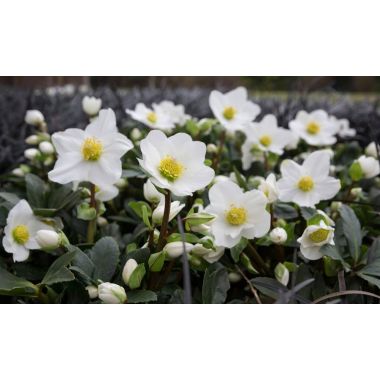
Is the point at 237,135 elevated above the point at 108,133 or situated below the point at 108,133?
below

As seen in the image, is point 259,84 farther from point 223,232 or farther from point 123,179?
point 223,232

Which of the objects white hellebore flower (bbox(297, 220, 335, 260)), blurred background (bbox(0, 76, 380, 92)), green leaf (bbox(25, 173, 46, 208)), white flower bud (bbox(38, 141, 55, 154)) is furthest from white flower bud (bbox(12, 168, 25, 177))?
blurred background (bbox(0, 76, 380, 92))

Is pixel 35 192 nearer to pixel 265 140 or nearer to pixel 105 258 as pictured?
pixel 105 258

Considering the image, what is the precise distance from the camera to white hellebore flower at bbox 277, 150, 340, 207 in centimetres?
81

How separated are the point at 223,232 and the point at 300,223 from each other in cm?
26

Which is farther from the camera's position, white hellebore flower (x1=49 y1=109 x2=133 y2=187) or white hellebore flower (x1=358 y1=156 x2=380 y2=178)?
white hellebore flower (x1=358 y1=156 x2=380 y2=178)

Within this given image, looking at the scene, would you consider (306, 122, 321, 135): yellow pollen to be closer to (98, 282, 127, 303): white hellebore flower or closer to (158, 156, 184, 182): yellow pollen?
(158, 156, 184, 182): yellow pollen

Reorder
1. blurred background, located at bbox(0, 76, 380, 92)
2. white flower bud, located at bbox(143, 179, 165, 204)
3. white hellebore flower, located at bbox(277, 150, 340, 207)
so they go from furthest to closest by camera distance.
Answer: blurred background, located at bbox(0, 76, 380, 92) → white hellebore flower, located at bbox(277, 150, 340, 207) → white flower bud, located at bbox(143, 179, 165, 204)

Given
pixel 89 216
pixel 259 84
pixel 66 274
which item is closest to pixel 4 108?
pixel 89 216

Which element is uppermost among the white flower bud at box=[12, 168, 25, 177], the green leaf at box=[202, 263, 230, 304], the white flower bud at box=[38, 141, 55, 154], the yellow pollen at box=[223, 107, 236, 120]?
the yellow pollen at box=[223, 107, 236, 120]

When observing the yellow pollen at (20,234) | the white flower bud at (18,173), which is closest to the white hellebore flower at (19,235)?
the yellow pollen at (20,234)

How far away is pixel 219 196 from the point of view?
688 mm

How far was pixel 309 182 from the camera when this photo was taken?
81 cm

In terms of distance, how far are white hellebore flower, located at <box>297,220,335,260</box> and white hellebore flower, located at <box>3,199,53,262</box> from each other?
15.5 inches
